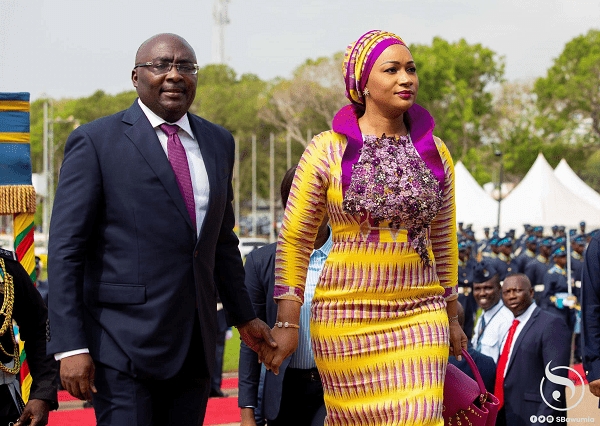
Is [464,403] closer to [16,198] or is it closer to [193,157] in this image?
[193,157]

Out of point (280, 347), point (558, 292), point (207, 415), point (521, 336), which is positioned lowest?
point (207, 415)

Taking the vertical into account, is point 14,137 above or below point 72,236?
above

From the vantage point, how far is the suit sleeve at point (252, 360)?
5.66 meters

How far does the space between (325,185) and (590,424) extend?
19.1ft

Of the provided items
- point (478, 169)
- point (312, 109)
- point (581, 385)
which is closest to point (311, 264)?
point (581, 385)

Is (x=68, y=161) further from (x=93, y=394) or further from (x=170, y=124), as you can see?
(x=93, y=394)

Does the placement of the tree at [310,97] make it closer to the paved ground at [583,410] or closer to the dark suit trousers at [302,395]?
the paved ground at [583,410]

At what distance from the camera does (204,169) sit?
163 inches

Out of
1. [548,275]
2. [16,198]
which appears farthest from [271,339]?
[548,275]

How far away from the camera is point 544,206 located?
3503 centimetres

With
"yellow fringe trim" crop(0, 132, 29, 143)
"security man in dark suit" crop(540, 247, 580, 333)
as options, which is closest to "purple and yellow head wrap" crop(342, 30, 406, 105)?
"yellow fringe trim" crop(0, 132, 29, 143)

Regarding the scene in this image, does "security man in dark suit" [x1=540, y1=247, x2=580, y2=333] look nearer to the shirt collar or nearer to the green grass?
the green grass

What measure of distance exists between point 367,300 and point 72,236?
1289 mm

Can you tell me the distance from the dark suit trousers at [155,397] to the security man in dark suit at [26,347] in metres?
0.76
